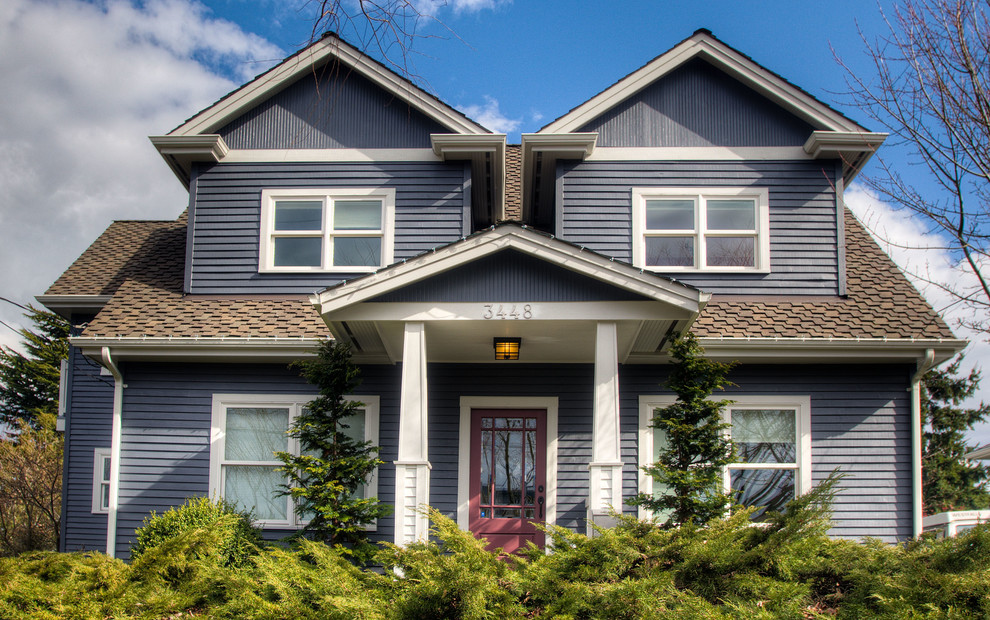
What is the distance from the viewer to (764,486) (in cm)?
947

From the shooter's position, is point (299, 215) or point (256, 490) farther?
point (299, 215)

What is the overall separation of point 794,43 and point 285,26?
482cm

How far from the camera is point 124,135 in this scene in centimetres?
1015

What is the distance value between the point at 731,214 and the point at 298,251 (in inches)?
230

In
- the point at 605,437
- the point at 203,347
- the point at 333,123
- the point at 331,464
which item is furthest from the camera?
the point at 333,123

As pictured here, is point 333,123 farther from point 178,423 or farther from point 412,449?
point 412,449

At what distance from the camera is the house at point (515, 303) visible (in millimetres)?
8984

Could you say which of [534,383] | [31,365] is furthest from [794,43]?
[31,365]

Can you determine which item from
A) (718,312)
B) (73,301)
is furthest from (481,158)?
(73,301)

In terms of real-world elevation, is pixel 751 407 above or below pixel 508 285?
below

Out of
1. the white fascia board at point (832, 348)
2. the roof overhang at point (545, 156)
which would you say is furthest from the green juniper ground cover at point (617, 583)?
the roof overhang at point (545, 156)

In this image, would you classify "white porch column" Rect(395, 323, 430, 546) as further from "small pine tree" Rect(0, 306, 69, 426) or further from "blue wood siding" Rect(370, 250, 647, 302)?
"small pine tree" Rect(0, 306, 69, 426)

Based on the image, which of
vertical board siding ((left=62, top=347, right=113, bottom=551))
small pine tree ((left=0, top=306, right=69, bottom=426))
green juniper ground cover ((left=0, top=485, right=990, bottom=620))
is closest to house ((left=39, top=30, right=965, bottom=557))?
vertical board siding ((left=62, top=347, right=113, bottom=551))

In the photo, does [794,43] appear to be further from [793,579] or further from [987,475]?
[987,475]
